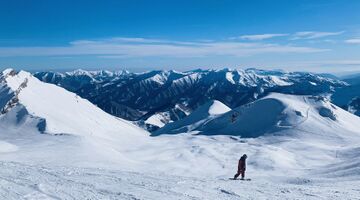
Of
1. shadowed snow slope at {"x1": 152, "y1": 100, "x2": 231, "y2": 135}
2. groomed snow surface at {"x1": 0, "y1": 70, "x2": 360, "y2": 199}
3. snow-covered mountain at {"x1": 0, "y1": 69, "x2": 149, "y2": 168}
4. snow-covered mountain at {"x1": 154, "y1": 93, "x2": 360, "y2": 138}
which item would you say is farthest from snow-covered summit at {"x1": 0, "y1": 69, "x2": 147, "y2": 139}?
snow-covered mountain at {"x1": 154, "y1": 93, "x2": 360, "y2": 138}

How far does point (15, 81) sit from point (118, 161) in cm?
4286

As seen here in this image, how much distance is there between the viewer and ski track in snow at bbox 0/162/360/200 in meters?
16.0

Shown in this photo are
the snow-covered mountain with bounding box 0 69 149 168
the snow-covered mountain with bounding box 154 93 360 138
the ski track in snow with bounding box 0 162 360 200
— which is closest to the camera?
the ski track in snow with bounding box 0 162 360 200

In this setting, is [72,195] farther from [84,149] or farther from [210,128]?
[210,128]

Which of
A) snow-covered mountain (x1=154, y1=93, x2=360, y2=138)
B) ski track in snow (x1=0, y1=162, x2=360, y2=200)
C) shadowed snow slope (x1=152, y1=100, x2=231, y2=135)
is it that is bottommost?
shadowed snow slope (x1=152, y1=100, x2=231, y2=135)

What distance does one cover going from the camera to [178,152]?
48.8 metres

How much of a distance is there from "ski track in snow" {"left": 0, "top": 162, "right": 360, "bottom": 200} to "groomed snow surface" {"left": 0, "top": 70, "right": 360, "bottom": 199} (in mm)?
43

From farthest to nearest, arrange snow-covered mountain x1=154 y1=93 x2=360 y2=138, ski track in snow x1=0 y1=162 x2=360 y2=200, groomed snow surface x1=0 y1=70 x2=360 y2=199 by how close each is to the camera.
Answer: snow-covered mountain x1=154 y1=93 x2=360 y2=138 → groomed snow surface x1=0 y1=70 x2=360 y2=199 → ski track in snow x1=0 y1=162 x2=360 y2=200

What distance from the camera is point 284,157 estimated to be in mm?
48250

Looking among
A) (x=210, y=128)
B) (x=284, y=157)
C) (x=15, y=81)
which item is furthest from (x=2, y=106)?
(x=284, y=157)

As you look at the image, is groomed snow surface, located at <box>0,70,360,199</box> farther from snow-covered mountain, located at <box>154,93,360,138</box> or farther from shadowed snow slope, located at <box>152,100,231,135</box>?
shadowed snow slope, located at <box>152,100,231,135</box>

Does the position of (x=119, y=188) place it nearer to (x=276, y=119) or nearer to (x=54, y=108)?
(x=54, y=108)

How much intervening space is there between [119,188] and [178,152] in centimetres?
3156

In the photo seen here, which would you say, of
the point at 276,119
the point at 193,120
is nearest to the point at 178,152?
the point at 276,119
